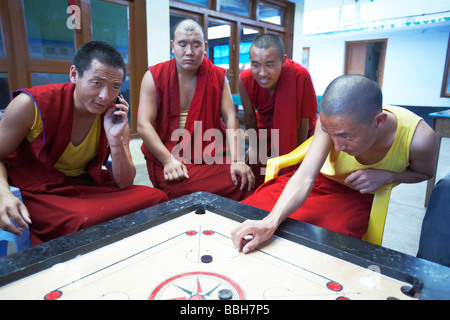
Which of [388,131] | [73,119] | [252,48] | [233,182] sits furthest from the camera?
[252,48]

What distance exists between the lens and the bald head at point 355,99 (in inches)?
39.7

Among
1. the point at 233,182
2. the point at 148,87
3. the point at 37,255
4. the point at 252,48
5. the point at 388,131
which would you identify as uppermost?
the point at 252,48

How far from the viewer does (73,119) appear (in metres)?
1.45

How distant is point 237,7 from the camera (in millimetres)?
6059

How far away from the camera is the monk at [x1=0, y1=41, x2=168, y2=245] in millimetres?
1275

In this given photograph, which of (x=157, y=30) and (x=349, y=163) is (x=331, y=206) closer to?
(x=349, y=163)

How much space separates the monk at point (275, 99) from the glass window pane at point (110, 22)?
2518 mm

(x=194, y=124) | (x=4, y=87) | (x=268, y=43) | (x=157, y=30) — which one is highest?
(x=157, y=30)

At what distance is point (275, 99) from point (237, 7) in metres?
4.57

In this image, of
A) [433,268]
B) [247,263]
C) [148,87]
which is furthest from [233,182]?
[433,268]

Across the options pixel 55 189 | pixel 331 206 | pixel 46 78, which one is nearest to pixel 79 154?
pixel 55 189

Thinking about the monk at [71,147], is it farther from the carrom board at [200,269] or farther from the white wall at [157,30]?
the white wall at [157,30]

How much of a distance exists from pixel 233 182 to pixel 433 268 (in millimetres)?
1199
